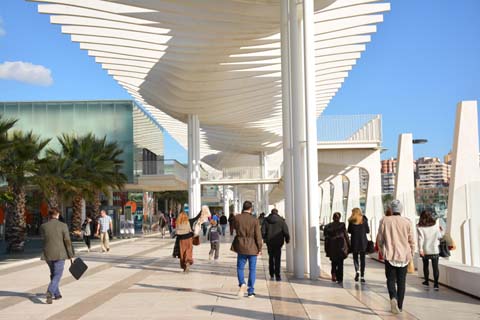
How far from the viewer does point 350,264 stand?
675 inches

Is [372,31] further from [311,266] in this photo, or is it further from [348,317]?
[348,317]

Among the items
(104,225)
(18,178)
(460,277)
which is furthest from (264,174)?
(460,277)

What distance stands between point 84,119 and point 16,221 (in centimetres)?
1865

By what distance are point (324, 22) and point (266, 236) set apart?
11448mm

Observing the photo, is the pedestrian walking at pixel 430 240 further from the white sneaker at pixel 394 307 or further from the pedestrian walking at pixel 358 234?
the white sneaker at pixel 394 307

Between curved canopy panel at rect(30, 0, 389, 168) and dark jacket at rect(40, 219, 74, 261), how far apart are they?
9.02 meters

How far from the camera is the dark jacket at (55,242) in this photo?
10.3m

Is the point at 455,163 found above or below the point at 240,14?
below

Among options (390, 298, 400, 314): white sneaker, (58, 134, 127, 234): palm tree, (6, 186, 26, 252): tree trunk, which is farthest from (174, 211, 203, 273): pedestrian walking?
(58, 134, 127, 234): palm tree

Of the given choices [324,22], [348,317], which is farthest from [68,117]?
[348,317]

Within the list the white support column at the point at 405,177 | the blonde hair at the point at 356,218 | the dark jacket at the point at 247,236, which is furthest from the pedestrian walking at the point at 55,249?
the white support column at the point at 405,177

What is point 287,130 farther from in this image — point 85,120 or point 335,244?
point 85,120

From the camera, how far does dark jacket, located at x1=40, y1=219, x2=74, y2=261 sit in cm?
1033

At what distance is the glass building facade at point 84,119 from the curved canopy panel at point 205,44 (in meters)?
10.7
